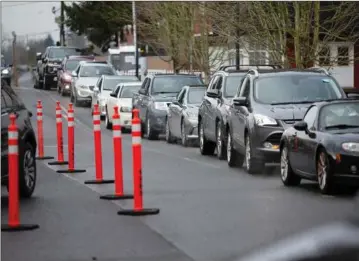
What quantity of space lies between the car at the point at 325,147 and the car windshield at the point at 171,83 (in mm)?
13680

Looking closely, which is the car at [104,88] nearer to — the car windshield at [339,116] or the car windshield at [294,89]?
the car windshield at [294,89]

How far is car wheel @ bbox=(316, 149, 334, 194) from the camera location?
13.5 meters

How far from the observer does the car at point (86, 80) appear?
44.2 metres

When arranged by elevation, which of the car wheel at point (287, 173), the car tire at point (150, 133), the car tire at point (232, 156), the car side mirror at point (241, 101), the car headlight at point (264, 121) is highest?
the car side mirror at point (241, 101)

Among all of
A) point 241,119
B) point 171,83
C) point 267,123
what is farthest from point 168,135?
point 267,123

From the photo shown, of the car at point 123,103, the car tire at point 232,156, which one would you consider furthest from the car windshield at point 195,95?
the car tire at point 232,156

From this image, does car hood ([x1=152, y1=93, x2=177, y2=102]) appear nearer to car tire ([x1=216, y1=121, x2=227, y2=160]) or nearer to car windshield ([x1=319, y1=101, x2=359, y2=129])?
car tire ([x1=216, y1=121, x2=227, y2=160])

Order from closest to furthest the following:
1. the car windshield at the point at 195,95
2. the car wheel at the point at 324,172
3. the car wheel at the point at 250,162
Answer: the car wheel at the point at 324,172 → the car wheel at the point at 250,162 → the car windshield at the point at 195,95

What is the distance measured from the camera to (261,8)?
27312 mm

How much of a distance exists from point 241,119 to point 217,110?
8.65 ft

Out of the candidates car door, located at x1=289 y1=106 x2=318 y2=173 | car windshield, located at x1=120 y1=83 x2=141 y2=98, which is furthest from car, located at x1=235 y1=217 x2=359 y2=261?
car windshield, located at x1=120 y1=83 x2=141 y2=98

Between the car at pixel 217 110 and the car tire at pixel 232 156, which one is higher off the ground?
the car at pixel 217 110

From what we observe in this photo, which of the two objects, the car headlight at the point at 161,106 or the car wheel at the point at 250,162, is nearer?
the car wheel at the point at 250,162

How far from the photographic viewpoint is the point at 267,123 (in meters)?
17.1
